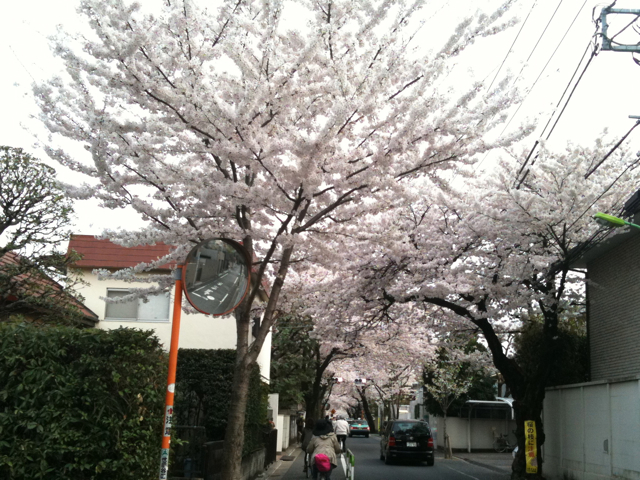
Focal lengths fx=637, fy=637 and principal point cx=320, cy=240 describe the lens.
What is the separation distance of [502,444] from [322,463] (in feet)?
75.6

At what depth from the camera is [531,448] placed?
1516 cm

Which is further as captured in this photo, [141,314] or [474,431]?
[474,431]

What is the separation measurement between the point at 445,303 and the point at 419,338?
1296 cm

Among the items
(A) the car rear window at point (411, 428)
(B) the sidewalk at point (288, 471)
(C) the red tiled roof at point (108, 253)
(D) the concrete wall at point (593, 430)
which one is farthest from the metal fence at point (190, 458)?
(A) the car rear window at point (411, 428)

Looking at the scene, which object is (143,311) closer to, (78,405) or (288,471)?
(288,471)

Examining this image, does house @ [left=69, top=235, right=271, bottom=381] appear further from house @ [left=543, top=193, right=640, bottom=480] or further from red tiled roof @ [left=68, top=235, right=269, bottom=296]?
house @ [left=543, top=193, right=640, bottom=480]

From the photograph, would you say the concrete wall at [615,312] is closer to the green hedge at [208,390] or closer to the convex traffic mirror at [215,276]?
the green hedge at [208,390]

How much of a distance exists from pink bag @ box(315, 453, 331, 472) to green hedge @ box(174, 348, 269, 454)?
13.0ft

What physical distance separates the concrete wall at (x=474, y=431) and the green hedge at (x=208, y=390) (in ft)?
63.7

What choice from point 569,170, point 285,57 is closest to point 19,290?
point 285,57

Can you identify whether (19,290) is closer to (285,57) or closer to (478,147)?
(285,57)

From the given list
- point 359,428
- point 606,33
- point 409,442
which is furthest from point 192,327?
point 359,428

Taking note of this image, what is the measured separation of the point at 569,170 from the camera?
13.4 meters

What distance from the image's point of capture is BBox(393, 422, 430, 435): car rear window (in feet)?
77.5
